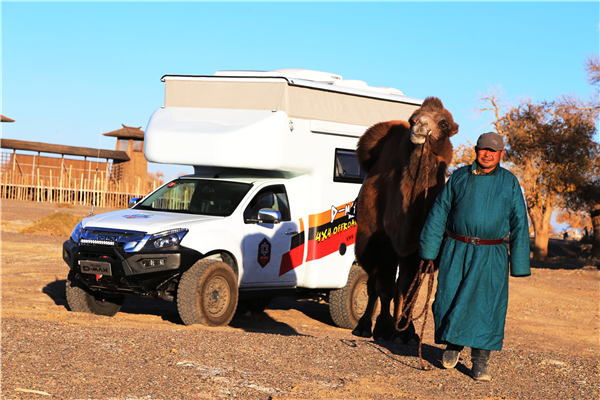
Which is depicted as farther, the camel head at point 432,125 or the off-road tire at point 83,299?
the off-road tire at point 83,299

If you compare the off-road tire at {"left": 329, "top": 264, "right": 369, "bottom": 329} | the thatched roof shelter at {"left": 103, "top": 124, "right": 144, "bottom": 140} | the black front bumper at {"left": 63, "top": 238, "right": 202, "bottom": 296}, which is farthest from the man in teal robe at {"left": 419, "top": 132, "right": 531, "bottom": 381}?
the thatched roof shelter at {"left": 103, "top": 124, "right": 144, "bottom": 140}

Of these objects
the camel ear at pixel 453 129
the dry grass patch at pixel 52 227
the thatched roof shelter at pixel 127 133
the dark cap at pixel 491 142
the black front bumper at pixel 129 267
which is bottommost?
the dry grass patch at pixel 52 227

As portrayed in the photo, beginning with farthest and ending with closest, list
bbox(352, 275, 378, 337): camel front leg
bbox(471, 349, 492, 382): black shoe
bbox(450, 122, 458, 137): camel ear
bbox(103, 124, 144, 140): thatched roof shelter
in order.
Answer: bbox(103, 124, 144, 140): thatched roof shelter < bbox(352, 275, 378, 337): camel front leg < bbox(450, 122, 458, 137): camel ear < bbox(471, 349, 492, 382): black shoe

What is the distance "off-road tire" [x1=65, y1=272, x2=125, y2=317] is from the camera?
8.95 meters

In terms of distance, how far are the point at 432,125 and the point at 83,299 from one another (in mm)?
5354

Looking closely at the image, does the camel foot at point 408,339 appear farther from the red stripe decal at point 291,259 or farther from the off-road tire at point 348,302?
the off-road tire at point 348,302

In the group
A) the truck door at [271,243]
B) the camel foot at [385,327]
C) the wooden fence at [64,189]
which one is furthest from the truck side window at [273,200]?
the wooden fence at [64,189]

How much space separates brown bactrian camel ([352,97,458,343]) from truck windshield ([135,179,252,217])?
1920 mm

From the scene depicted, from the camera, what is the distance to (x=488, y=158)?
5.57m

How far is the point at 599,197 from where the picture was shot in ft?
97.5

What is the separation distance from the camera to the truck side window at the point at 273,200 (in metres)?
9.45

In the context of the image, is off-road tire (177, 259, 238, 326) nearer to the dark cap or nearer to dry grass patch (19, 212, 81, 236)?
the dark cap

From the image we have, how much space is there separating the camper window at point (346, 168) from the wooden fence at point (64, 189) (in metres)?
30.2

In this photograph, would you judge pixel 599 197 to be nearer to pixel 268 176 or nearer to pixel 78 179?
pixel 268 176
